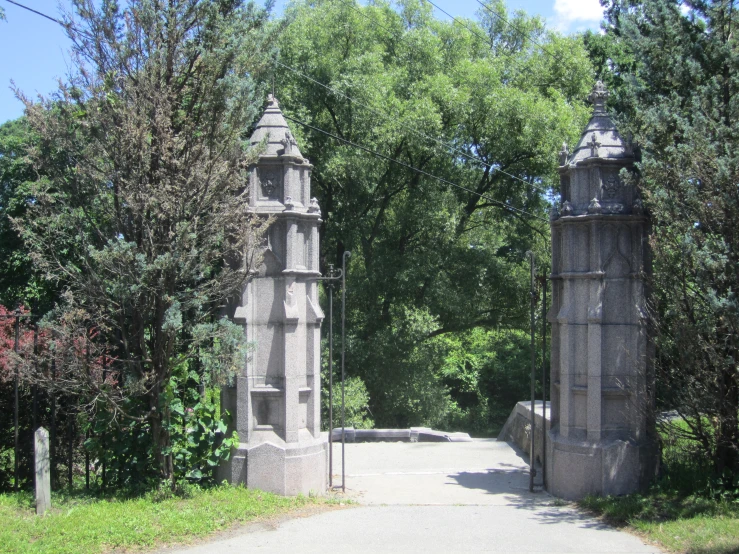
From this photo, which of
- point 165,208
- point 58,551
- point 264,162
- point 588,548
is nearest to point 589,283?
point 588,548

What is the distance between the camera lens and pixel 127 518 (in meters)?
7.33

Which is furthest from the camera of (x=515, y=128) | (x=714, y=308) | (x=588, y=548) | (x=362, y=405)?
(x=515, y=128)

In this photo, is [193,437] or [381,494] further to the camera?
[381,494]

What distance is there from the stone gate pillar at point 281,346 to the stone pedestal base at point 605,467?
10.2ft

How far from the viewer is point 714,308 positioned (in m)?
7.77

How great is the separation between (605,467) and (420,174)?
1240 cm

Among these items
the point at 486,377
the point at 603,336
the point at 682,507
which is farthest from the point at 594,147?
the point at 486,377

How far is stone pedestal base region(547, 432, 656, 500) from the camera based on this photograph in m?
8.91

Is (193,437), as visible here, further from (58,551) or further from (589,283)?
(589,283)

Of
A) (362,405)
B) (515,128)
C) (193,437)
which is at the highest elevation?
(515,128)

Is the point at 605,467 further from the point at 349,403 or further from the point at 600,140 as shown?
the point at 349,403

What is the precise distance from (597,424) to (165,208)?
5776 mm

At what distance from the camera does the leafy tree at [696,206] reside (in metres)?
7.95

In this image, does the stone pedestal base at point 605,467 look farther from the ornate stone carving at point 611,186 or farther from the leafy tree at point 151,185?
the leafy tree at point 151,185
